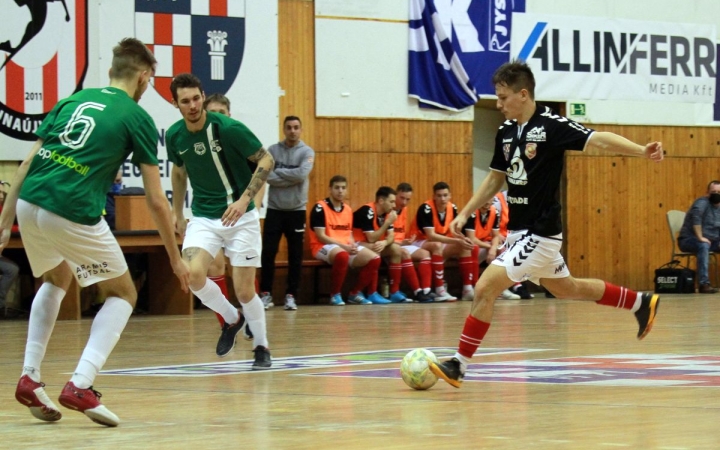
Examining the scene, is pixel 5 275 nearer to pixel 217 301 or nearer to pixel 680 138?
pixel 217 301

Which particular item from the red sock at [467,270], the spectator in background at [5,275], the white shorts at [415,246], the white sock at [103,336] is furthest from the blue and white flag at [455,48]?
the white sock at [103,336]

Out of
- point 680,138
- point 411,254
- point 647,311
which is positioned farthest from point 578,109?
point 647,311

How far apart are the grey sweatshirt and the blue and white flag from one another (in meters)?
2.99

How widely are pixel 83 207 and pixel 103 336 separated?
54 centimetres

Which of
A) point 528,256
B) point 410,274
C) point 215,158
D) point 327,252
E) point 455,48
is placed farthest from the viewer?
point 455,48

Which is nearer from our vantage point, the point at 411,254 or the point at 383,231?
the point at 383,231

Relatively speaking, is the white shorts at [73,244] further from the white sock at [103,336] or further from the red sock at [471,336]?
the red sock at [471,336]

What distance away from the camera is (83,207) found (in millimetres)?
4969

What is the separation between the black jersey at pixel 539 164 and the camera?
258 inches

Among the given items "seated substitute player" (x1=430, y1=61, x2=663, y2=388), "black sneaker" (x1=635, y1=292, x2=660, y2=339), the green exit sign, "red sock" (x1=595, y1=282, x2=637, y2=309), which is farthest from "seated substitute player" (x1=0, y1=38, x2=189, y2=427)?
the green exit sign

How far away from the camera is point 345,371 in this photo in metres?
7.04

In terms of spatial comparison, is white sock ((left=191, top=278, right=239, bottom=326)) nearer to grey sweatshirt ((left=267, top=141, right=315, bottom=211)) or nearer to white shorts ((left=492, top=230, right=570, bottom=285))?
white shorts ((left=492, top=230, right=570, bottom=285))

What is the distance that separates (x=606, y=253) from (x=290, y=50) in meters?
6.30

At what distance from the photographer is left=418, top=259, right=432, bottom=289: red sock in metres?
16.7
